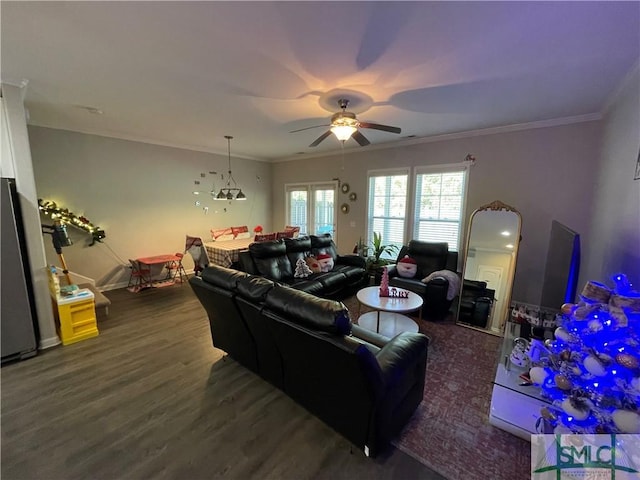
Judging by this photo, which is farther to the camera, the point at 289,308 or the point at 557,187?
the point at 557,187

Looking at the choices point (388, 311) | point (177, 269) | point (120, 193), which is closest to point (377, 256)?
point (388, 311)

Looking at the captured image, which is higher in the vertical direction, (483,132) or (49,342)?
(483,132)

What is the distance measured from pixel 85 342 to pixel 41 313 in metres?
0.52

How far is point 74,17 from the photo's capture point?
1.62 m

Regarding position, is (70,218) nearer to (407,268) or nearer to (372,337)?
(372,337)

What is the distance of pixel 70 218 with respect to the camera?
4121 millimetres

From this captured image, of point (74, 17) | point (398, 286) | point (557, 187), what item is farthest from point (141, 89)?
point (557, 187)

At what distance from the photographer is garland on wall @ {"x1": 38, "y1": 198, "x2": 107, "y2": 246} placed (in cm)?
396

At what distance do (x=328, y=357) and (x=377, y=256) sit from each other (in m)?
3.53

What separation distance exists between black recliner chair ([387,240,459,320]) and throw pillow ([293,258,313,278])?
126 centimetres

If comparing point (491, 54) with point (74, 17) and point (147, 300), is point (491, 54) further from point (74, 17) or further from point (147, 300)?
point (147, 300)

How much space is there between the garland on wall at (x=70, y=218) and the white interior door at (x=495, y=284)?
5971mm
